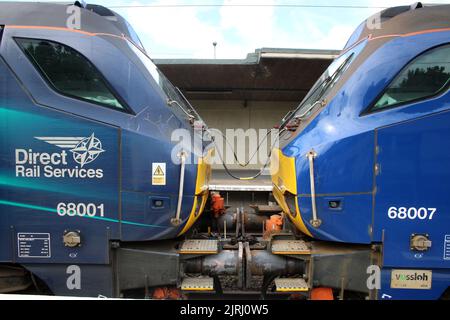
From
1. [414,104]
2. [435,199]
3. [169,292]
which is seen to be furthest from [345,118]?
[169,292]

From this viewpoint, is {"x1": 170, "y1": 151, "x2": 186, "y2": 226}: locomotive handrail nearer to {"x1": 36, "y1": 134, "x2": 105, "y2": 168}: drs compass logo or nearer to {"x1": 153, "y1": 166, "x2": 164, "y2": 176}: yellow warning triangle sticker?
{"x1": 153, "y1": 166, "x2": 164, "y2": 176}: yellow warning triangle sticker

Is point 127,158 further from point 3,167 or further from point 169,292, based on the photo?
point 169,292

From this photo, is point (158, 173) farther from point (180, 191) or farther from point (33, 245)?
point (33, 245)

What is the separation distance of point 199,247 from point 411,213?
72.7 inches

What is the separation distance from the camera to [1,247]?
239 centimetres

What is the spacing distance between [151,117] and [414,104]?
→ 2191mm

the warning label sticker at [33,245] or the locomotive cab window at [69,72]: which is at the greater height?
the locomotive cab window at [69,72]

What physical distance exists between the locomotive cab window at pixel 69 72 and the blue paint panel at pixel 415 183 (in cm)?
226

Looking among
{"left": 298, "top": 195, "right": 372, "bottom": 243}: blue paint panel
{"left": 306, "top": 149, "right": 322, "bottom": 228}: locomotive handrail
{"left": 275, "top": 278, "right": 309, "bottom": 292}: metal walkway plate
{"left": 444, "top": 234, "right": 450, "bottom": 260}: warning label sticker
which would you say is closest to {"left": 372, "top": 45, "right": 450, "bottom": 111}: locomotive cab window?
{"left": 306, "top": 149, "right": 322, "bottom": 228}: locomotive handrail

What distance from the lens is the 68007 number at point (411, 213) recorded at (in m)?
2.32

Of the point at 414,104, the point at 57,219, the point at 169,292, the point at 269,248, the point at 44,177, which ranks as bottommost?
the point at 169,292

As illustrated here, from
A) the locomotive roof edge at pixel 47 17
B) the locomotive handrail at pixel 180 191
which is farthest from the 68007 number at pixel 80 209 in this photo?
the locomotive roof edge at pixel 47 17

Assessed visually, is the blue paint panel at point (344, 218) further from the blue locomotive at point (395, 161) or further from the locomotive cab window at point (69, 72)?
the locomotive cab window at point (69, 72)

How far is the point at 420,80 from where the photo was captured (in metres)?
2.36
